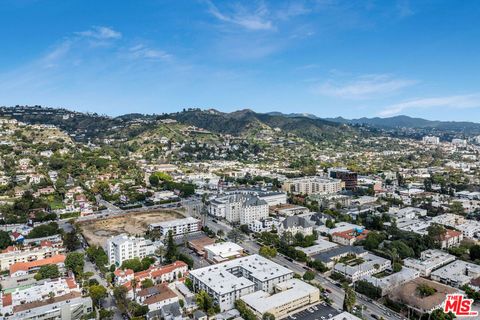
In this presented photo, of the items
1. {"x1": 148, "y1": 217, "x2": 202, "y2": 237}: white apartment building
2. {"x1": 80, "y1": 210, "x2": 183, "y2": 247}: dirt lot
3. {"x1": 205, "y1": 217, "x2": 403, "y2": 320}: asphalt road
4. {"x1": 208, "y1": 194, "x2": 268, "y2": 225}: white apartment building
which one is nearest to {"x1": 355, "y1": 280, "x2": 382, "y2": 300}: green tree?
{"x1": 205, "y1": 217, "x2": 403, "y2": 320}: asphalt road

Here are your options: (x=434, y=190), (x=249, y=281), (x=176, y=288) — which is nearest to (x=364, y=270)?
(x=249, y=281)

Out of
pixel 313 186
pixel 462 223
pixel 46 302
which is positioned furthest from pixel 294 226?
pixel 313 186

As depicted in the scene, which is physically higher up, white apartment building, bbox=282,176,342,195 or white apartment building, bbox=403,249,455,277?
white apartment building, bbox=282,176,342,195

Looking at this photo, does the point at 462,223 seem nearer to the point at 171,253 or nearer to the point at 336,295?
the point at 336,295

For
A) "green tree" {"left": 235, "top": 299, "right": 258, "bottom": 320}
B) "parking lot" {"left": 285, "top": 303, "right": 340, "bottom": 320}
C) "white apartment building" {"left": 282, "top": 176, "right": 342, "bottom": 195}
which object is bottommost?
"parking lot" {"left": 285, "top": 303, "right": 340, "bottom": 320}

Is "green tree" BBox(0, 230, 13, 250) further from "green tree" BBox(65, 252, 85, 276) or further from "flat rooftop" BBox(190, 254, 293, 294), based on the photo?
"flat rooftop" BBox(190, 254, 293, 294)
